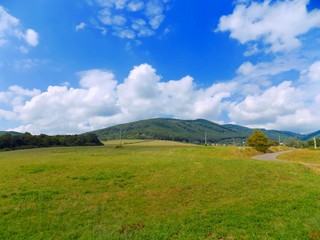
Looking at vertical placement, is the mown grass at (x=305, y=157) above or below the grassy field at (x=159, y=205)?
above

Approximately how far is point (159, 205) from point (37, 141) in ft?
377

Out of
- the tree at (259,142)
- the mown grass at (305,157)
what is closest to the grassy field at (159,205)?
the mown grass at (305,157)

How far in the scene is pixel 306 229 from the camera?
13.4 m

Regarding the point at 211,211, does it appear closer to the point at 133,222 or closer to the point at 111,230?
the point at 133,222

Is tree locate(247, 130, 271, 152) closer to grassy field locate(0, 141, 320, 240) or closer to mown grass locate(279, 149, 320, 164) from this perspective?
mown grass locate(279, 149, 320, 164)

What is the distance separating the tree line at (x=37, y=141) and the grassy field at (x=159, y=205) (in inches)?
3786

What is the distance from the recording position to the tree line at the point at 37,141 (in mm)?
109938

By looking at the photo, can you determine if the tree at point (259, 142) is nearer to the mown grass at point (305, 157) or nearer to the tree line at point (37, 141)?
the mown grass at point (305, 157)

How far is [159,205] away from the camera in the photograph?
57.7 ft

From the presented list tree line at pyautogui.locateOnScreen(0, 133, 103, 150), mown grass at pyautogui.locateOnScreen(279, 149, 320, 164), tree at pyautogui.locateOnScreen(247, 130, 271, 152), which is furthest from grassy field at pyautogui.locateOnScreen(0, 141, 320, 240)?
tree line at pyautogui.locateOnScreen(0, 133, 103, 150)

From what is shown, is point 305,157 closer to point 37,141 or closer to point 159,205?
point 159,205

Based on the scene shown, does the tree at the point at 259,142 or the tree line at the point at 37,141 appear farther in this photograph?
the tree line at the point at 37,141

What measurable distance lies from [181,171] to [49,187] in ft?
46.5

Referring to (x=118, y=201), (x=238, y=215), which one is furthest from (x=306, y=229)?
(x=118, y=201)
